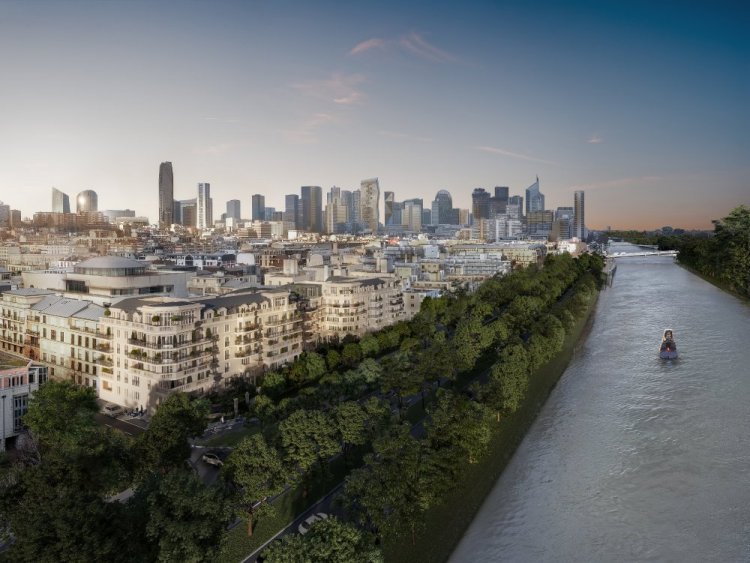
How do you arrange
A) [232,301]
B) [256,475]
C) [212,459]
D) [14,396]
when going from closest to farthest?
[256,475] → [212,459] → [14,396] → [232,301]

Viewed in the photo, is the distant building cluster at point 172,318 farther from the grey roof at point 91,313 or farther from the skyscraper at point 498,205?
the skyscraper at point 498,205

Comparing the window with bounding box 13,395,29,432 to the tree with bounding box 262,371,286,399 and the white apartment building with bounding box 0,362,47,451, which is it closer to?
the white apartment building with bounding box 0,362,47,451

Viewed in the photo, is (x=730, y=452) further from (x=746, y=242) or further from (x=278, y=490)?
(x=746, y=242)

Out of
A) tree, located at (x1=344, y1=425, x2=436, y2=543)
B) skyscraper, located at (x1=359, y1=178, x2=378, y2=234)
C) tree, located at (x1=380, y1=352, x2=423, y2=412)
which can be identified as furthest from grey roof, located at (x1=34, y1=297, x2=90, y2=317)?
skyscraper, located at (x1=359, y1=178, x2=378, y2=234)

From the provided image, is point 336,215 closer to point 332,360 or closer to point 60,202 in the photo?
point 60,202

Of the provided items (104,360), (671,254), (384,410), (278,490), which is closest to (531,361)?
(384,410)

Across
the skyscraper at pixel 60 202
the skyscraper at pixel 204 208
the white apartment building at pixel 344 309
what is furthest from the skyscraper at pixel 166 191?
the white apartment building at pixel 344 309

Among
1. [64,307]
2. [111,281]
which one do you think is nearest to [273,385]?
[64,307]
